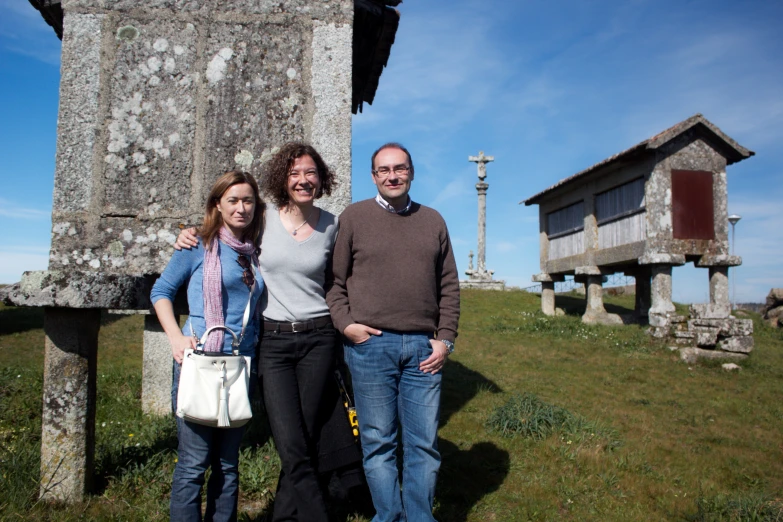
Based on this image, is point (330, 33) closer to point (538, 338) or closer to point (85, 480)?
point (85, 480)

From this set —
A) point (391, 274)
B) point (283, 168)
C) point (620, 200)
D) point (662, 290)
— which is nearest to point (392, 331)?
point (391, 274)

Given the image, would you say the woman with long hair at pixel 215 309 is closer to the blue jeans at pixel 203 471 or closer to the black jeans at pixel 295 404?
the blue jeans at pixel 203 471

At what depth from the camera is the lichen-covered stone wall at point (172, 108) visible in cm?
343

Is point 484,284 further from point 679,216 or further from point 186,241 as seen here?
point 186,241

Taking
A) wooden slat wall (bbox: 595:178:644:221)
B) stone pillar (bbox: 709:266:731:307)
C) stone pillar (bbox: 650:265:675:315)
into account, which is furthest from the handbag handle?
stone pillar (bbox: 709:266:731:307)

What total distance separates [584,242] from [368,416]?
13.4m

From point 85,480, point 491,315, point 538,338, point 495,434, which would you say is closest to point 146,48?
point 85,480

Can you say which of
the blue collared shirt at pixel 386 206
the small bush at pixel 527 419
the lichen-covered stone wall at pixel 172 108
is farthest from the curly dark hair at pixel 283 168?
the small bush at pixel 527 419

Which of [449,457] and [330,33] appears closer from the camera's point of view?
[330,33]

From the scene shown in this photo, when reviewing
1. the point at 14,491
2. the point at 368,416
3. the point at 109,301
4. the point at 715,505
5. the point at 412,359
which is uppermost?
the point at 109,301

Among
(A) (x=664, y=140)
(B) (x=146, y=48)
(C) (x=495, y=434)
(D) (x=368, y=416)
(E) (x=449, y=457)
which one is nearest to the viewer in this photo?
(D) (x=368, y=416)

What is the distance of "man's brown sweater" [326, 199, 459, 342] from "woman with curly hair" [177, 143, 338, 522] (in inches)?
4.3

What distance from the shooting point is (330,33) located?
365 centimetres

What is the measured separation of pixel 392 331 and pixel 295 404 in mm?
596
